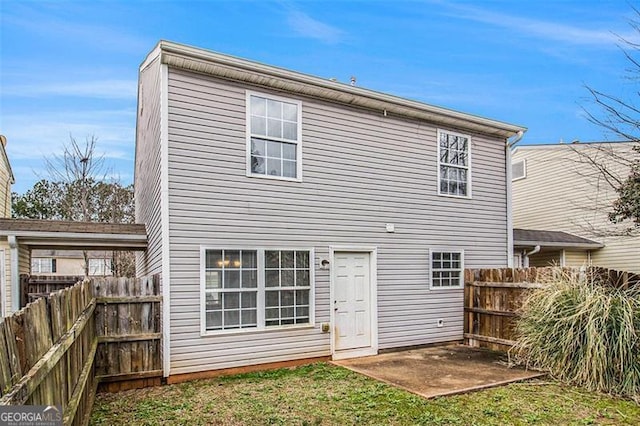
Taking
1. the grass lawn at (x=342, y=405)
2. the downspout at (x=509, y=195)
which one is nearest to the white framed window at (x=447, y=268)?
the downspout at (x=509, y=195)

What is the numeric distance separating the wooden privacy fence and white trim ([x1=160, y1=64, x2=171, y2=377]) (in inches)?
5.7

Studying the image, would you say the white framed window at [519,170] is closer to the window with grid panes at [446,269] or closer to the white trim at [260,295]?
the window with grid panes at [446,269]

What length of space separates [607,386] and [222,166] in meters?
6.50

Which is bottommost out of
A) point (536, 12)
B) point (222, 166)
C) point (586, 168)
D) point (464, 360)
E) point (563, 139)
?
point (464, 360)

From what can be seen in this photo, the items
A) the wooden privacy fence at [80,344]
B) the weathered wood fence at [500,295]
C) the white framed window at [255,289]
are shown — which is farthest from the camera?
the weathered wood fence at [500,295]

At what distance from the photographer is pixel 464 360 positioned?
7891mm

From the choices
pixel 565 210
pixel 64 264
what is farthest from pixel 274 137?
pixel 64 264

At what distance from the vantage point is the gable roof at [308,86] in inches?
263

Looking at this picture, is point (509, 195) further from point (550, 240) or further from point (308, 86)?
point (308, 86)

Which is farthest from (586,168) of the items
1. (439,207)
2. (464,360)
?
(464,360)

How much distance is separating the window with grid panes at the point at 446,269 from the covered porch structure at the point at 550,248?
10.5 feet

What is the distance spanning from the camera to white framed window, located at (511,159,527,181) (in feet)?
54.8

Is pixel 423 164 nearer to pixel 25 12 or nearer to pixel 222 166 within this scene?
pixel 222 166

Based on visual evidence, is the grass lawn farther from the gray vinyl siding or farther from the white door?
the gray vinyl siding
